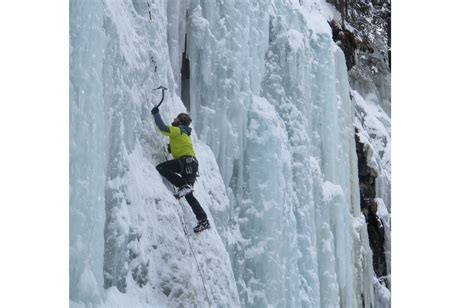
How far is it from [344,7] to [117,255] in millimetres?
2652

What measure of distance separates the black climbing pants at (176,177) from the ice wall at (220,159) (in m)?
0.05

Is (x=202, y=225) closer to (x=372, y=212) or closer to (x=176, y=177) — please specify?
(x=176, y=177)

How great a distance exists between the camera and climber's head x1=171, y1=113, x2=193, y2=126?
4.98 meters

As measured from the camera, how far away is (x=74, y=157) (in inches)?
170

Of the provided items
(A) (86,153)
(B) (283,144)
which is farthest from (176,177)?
(B) (283,144)

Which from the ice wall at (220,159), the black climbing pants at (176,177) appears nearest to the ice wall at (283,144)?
the ice wall at (220,159)

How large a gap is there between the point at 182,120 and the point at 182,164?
0.72 feet

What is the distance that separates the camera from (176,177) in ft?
16.2

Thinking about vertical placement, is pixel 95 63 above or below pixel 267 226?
above

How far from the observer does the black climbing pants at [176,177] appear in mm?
4883

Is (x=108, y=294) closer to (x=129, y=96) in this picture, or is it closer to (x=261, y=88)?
(x=129, y=96)

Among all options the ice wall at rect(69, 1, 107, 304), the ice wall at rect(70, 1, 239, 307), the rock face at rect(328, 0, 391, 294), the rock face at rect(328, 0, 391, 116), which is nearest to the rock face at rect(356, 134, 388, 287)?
the rock face at rect(328, 0, 391, 294)

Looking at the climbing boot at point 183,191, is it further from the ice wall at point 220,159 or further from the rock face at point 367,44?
the rock face at point 367,44
